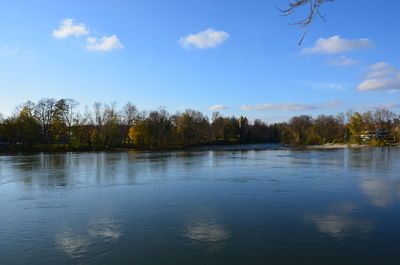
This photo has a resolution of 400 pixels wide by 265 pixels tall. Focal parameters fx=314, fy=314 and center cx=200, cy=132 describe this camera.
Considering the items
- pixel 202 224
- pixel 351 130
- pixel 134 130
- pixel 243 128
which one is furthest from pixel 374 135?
pixel 202 224

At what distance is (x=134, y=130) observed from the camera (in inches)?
2552

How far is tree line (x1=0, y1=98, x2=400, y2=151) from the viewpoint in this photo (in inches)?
2258

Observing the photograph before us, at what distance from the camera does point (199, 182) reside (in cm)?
1672

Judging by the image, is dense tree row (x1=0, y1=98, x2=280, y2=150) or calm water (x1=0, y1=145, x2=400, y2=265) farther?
dense tree row (x1=0, y1=98, x2=280, y2=150)

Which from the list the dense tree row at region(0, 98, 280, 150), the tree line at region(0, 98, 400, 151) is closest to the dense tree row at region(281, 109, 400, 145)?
the tree line at region(0, 98, 400, 151)

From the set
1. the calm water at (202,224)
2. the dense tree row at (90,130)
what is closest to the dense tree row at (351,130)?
the dense tree row at (90,130)

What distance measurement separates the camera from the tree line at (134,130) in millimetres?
57344

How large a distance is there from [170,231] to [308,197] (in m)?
6.67

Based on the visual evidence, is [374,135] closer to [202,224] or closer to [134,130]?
[134,130]

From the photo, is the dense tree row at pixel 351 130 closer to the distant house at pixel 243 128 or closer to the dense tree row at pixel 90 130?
the distant house at pixel 243 128

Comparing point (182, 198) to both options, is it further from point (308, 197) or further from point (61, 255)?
point (61, 255)

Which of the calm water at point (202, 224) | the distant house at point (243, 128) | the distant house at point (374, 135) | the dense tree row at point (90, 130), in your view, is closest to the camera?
the calm water at point (202, 224)

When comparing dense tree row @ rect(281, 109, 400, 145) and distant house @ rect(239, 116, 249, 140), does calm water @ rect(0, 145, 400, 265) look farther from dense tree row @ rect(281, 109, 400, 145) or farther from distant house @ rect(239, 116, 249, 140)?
distant house @ rect(239, 116, 249, 140)

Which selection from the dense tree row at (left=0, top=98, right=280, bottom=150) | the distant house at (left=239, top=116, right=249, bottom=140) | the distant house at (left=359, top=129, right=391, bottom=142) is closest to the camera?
the dense tree row at (left=0, top=98, right=280, bottom=150)
